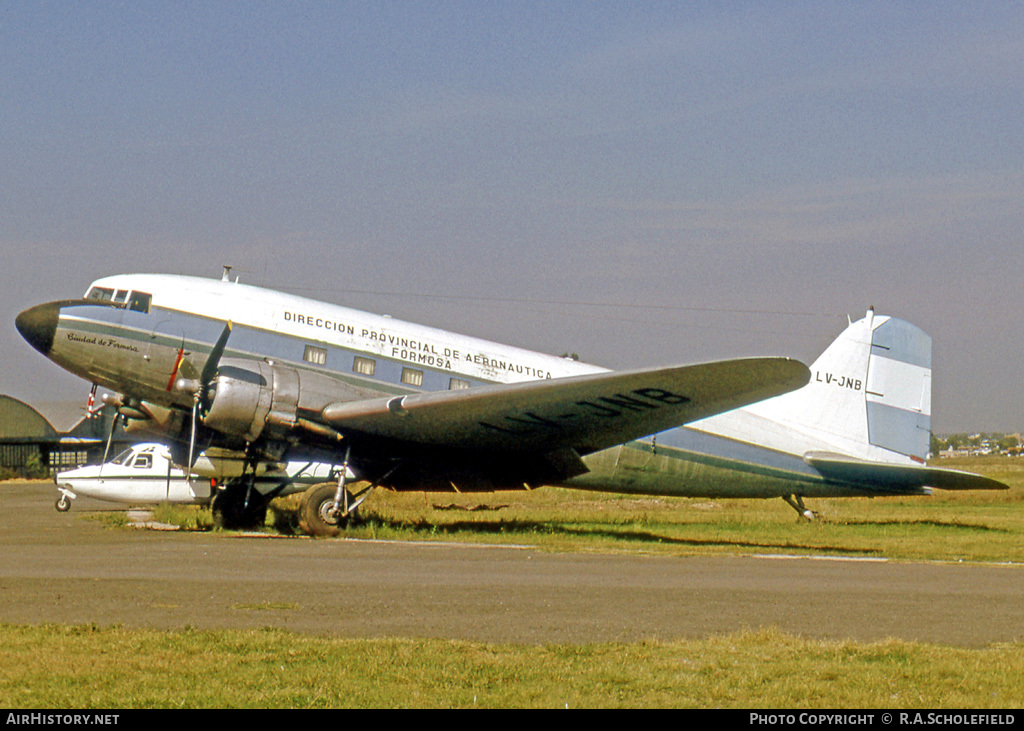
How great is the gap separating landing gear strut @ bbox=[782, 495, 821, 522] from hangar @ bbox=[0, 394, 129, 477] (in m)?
50.6

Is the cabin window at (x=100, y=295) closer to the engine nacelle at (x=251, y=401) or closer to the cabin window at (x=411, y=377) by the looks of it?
the engine nacelle at (x=251, y=401)

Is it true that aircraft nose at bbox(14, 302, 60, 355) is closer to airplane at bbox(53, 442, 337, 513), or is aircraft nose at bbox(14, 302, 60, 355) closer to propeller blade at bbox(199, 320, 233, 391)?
propeller blade at bbox(199, 320, 233, 391)

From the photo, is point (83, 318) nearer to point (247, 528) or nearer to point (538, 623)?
point (247, 528)

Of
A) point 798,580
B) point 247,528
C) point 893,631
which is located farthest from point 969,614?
point 247,528

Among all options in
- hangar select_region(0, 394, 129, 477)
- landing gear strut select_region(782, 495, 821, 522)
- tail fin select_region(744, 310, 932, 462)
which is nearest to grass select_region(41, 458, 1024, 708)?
tail fin select_region(744, 310, 932, 462)

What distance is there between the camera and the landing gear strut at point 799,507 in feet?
75.0

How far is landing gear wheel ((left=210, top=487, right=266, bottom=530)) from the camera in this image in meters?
20.9

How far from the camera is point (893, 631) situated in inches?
348

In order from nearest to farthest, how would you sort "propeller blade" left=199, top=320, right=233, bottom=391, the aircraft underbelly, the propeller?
the propeller < "propeller blade" left=199, top=320, right=233, bottom=391 < the aircraft underbelly

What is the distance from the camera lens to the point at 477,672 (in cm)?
691

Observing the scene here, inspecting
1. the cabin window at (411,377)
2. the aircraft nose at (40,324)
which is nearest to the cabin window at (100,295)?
the aircraft nose at (40,324)

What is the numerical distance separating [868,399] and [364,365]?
10993 millimetres

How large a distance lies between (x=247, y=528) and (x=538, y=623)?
43.1 feet
